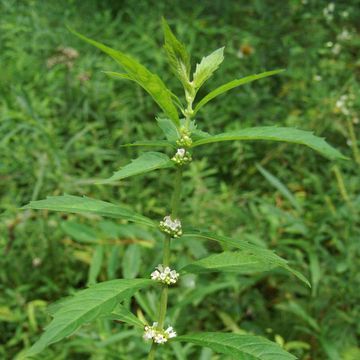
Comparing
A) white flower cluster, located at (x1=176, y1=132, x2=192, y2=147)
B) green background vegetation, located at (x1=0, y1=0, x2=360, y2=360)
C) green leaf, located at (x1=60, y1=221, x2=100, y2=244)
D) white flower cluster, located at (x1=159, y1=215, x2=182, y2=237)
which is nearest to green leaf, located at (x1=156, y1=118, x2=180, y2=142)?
white flower cluster, located at (x1=176, y1=132, x2=192, y2=147)

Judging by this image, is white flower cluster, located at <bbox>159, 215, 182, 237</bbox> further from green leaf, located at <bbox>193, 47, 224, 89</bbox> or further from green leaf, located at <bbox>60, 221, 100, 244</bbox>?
green leaf, located at <bbox>60, 221, 100, 244</bbox>

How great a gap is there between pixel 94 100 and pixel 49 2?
4.31 ft

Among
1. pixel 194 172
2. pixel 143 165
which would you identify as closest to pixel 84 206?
pixel 143 165

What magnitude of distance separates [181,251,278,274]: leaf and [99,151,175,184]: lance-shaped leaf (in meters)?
0.20

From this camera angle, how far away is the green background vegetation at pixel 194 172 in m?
2.17

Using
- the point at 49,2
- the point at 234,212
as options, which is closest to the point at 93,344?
the point at 234,212

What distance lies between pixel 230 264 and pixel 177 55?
14.6 inches

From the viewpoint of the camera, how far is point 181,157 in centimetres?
96

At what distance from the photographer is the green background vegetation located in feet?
7.11

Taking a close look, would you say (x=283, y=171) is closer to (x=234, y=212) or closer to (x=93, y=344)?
(x=234, y=212)

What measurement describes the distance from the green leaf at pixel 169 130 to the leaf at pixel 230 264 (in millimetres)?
221

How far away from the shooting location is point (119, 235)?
2.13m

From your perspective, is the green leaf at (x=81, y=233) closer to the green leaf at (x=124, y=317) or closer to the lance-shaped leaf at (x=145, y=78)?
the green leaf at (x=124, y=317)

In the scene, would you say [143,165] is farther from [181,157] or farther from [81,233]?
[81,233]
